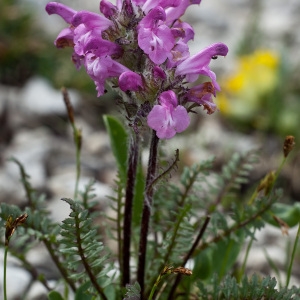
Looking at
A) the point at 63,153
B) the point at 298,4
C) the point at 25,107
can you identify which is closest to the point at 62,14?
the point at 63,153

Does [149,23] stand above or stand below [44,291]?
above

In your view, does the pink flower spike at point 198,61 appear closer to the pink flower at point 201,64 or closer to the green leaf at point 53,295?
the pink flower at point 201,64

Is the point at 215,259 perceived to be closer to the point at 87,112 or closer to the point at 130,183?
the point at 130,183

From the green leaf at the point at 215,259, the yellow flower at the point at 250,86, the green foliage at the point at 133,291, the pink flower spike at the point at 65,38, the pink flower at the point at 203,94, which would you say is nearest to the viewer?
the green foliage at the point at 133,291

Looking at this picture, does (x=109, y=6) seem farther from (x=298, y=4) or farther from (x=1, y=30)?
(x=298, y=4)

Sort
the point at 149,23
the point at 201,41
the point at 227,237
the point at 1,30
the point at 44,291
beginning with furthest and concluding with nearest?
the point at 201,41 < the point at 1,30 < the point at 44,291 < the point at 227,237 < the point at 149,23

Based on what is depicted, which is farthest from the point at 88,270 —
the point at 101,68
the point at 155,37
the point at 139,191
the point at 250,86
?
the point at 250,86

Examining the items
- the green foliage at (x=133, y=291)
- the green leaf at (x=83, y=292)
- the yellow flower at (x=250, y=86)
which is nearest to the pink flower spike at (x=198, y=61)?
the green foliage at (x=133, y=291)

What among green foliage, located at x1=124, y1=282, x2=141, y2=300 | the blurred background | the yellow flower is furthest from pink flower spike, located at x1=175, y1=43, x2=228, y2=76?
the yellow flower
